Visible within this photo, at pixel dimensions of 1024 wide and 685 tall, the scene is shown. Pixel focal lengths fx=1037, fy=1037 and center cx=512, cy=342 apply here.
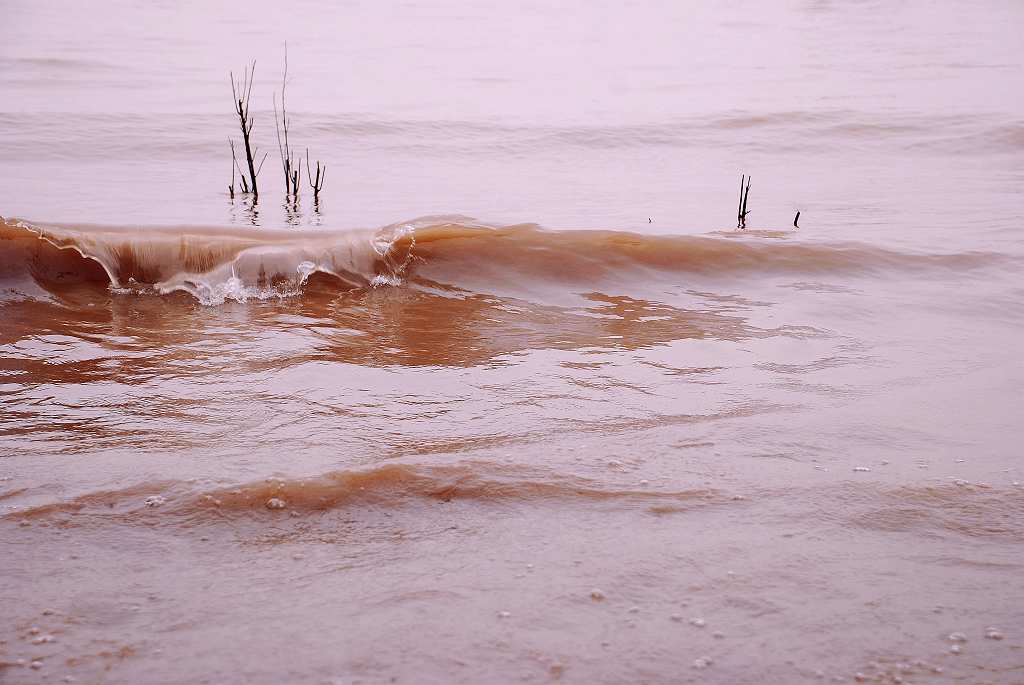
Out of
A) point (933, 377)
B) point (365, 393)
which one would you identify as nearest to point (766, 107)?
point (933, 377)

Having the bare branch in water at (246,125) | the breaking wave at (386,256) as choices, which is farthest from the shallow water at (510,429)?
the bare branch in water at (246,125)

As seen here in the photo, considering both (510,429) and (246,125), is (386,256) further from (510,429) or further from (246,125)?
(246,125)

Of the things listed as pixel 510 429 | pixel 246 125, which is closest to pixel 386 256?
pixel 510 429

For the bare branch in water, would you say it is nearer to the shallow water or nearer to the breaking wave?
the shallow water

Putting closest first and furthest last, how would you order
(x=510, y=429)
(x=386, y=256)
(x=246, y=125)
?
(x=510, y=429) → (x=386, y=256) → (x=246, y=125)

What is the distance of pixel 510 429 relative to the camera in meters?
3.73

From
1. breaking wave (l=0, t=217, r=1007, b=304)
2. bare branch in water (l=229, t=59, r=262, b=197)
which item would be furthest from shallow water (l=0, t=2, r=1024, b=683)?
bare branch in water (l=229, t=59, r=262, b=197)

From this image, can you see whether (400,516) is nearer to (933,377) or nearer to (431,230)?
(933,377)

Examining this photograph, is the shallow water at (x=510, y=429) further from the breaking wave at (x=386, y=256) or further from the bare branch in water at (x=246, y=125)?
the bare branch in water at (x=246, y=125)

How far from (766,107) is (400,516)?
13950 mm

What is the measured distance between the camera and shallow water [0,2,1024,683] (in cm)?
246

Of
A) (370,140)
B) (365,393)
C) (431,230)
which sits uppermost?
(370,140)

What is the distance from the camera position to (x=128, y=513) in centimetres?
299

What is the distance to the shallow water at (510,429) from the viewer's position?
96.8 inches
